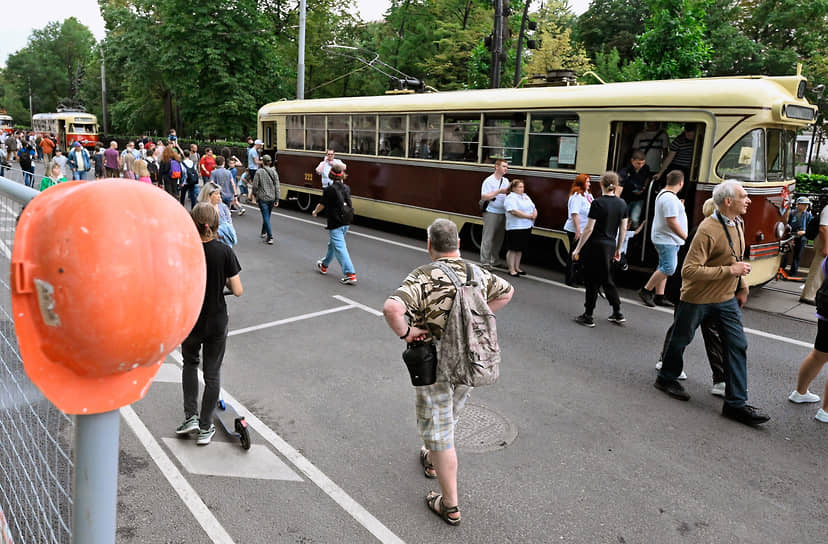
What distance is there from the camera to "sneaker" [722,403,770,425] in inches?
210

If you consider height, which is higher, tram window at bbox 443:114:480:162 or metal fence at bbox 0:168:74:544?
tram window at bbox 443:114:480:162

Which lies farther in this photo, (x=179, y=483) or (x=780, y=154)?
(x=780, y=154)

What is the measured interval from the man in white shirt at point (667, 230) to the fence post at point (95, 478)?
8.04 m

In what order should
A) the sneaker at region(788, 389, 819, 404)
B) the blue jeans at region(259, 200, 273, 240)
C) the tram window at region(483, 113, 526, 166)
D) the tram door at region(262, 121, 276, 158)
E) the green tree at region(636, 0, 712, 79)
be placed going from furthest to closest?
the tram door at region(262, 121, 276, 158) → the green tree at region(636, 0, 712, 79) → the blue jeans at region(259, 200, 273, 240) → the tram window at region(483, 113, 526, 166) → the sneaker at region(788, 389, 819, 404)

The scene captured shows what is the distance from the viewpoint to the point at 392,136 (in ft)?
47.7

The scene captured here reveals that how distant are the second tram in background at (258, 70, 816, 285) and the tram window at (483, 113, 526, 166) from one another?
0.02 metres

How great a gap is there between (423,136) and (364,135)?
2215 millimetres

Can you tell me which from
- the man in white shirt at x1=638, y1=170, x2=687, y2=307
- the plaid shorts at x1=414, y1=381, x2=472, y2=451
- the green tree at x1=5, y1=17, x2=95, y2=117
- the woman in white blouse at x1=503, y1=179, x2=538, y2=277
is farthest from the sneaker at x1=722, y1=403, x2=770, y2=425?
the green tree at x1=5, y1=17, x2=95, y2=117

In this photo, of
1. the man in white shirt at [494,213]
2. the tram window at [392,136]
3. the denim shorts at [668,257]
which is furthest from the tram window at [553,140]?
the tram window at [392,136]

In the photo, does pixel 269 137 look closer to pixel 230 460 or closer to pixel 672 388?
pixel 672 388

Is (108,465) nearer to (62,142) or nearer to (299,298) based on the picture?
(299,298)

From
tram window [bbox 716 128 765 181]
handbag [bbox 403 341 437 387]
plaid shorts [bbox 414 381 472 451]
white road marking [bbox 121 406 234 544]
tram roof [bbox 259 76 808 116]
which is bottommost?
white road marking [bbox 121 406 234 544]

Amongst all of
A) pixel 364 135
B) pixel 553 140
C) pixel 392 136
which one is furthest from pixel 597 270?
pixel 364 135

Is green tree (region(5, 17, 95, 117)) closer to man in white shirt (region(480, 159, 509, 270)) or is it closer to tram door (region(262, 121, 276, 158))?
tram door (region(262, 121, 276, 158))
